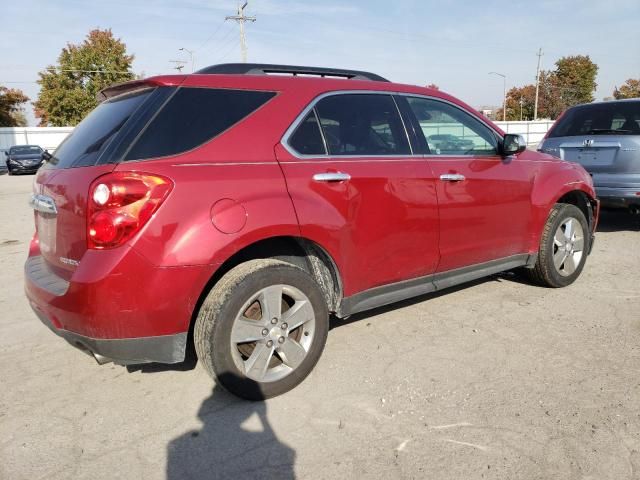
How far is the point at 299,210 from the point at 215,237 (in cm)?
54

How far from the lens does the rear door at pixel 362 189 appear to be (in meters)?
3.06

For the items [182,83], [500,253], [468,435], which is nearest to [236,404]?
[468,435]

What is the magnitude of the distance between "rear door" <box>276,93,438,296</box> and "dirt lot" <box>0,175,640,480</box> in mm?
597

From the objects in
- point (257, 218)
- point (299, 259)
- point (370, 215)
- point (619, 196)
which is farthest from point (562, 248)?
point (257, 218)

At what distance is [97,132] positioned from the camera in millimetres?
2936

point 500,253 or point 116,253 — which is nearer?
point 116,253

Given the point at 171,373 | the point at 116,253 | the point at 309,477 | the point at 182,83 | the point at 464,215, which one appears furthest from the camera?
the point at 464,215

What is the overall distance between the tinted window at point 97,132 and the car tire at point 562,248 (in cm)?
357

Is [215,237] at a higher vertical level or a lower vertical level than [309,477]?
higher

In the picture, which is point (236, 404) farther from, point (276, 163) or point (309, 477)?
point (276, 163)

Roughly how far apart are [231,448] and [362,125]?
2.12 metres

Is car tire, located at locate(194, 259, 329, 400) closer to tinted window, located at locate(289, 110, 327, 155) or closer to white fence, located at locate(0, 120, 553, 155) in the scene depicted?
tinted window, located at locate(289, 110, 327, 155)

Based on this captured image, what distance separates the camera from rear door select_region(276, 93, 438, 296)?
3.06 m

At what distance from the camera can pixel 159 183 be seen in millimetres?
2553
